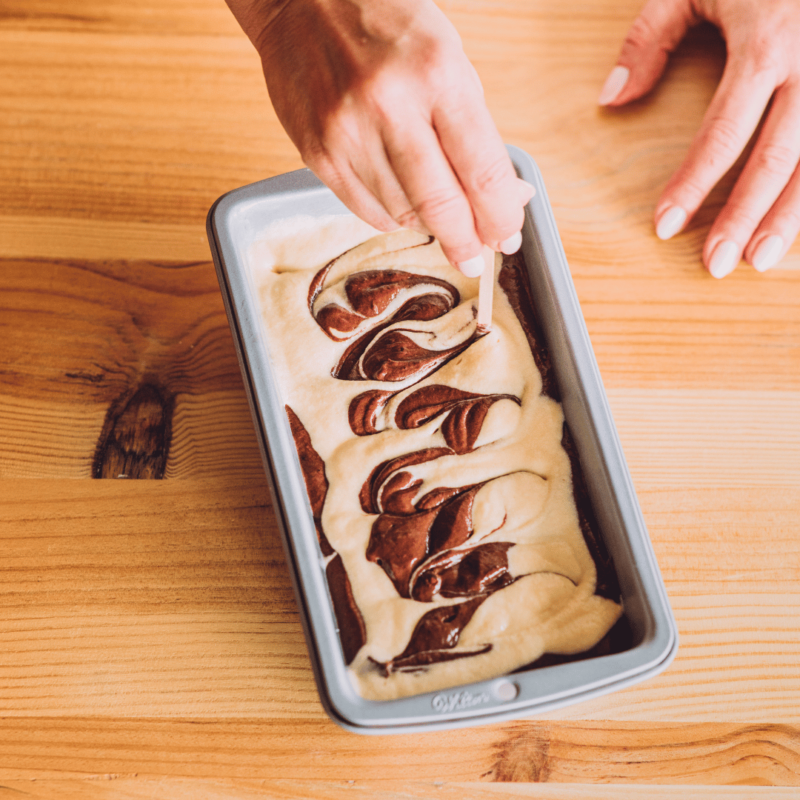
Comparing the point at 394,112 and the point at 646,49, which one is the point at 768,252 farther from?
the point at 394,112

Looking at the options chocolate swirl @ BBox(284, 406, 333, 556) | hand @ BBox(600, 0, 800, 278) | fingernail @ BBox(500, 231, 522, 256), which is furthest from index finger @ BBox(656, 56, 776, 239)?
chocolate swirl @ BBox(284, 406, 333, 556)

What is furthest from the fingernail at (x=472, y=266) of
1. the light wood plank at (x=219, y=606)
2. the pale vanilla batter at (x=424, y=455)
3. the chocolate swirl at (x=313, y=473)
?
the light wood plank at (x=219, y=606)

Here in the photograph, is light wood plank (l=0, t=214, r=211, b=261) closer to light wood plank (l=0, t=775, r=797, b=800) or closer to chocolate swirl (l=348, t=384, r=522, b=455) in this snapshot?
chocolate swirl (l=348, t=384, r=522, b=455)

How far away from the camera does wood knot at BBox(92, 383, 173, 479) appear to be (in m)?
0.97

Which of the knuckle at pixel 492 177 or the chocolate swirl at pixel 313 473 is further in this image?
the chocolate swirl at pixel 313 473

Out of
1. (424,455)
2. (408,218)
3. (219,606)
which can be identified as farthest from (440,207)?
(219,606)

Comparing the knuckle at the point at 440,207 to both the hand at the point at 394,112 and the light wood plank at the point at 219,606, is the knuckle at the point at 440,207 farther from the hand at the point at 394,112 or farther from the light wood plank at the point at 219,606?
the light wood plank at the point at 219,606

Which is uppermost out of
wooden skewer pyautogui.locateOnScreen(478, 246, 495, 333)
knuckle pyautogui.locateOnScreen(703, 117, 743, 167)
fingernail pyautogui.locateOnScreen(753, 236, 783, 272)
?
knuckle pyautogui.locateOnScreen(703, 117, 743, 167)

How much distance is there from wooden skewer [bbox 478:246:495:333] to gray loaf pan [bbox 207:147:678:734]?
70mm

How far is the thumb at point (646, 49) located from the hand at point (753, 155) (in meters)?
0.12

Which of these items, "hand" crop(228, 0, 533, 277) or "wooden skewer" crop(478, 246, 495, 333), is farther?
"wooden skewer" crop(478, 246, 495, 333)

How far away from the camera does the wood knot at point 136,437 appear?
97cm

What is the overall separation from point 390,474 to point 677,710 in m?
0.46

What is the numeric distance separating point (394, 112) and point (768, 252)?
726 millimetres
